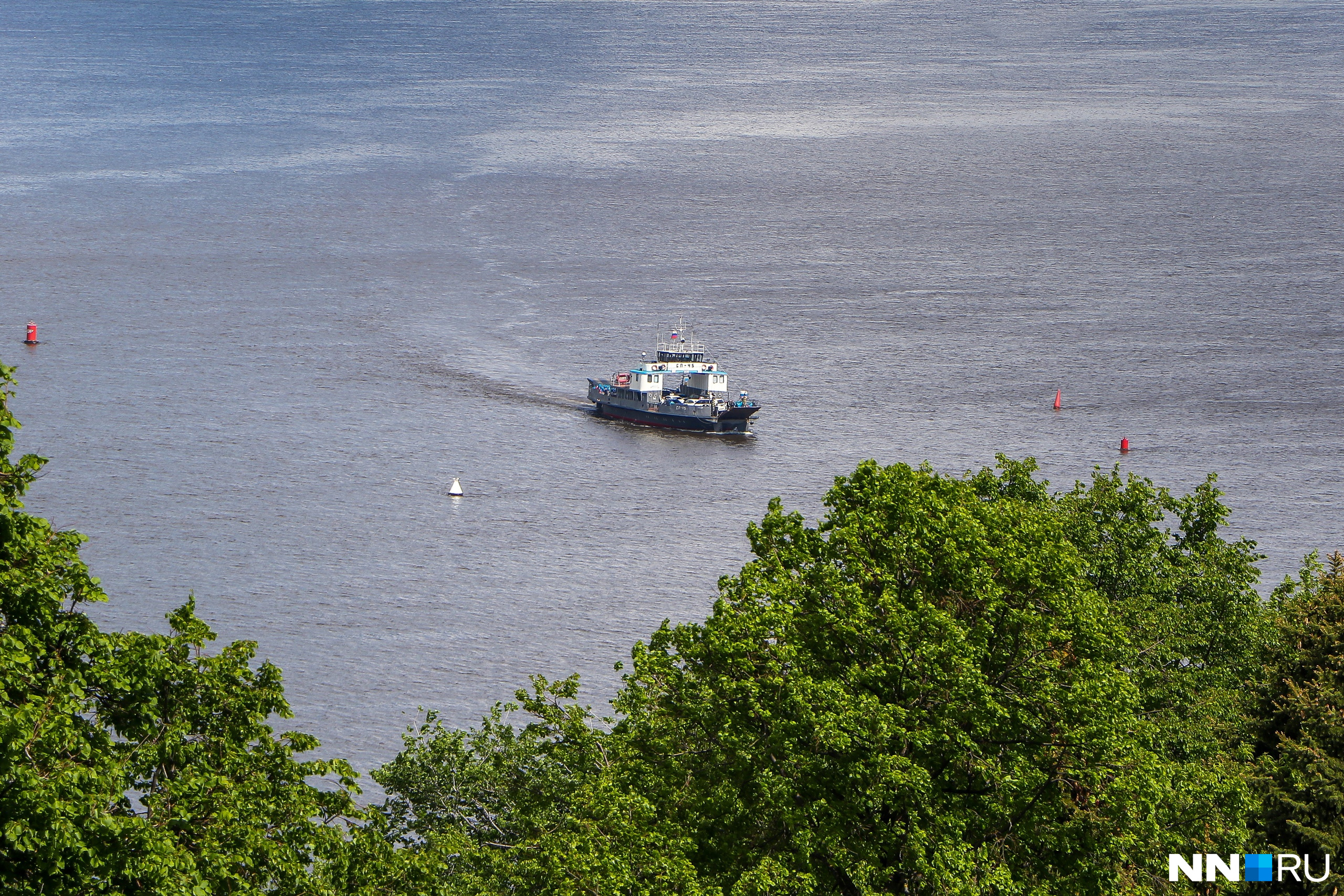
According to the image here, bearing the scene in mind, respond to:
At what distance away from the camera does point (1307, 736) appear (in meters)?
33.7

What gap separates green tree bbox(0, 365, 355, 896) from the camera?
23.4 m

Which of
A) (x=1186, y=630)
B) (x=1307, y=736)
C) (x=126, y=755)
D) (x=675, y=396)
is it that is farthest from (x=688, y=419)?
(x=126, y=755)

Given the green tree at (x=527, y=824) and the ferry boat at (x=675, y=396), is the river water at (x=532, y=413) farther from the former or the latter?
the green tree at (x=527, y=824)

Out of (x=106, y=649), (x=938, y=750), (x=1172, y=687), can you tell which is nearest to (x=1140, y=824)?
(x=938, y=750)

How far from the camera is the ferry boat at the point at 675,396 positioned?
13538 centimetres

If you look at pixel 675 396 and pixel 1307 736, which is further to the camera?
pixel 675 396

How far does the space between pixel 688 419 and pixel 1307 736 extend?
4158 inches

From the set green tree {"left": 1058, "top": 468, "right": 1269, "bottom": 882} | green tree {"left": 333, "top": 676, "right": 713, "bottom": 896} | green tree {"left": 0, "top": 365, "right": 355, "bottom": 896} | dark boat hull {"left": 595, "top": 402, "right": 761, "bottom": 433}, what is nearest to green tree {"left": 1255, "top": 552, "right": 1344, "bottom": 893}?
green tree {"left": 1058, "top": 468, "right": 1269, "bottom": 882}

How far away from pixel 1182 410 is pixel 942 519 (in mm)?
106798

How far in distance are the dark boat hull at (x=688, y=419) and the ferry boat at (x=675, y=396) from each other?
0.14 feet

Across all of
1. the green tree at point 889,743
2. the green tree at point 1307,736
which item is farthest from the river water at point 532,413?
the green tree at point 1307,736

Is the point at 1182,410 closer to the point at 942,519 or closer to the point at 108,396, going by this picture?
the point at 108,396

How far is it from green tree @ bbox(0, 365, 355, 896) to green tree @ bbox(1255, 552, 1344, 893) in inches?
751

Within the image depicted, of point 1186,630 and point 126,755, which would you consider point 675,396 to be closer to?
point 1186,630
